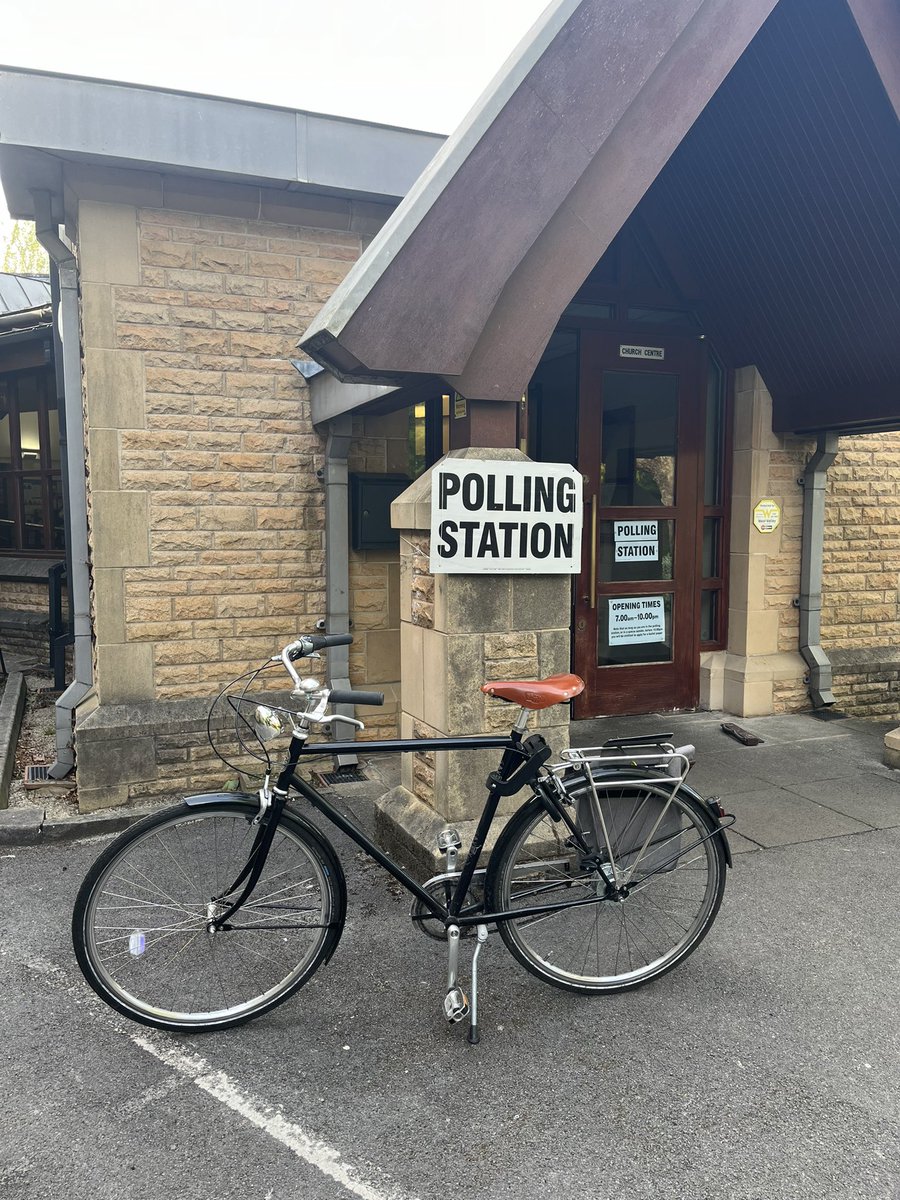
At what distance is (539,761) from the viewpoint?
125 inches

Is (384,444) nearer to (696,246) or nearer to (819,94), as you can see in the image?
(696,246)

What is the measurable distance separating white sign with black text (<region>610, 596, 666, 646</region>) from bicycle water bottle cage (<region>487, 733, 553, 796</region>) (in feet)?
12.7

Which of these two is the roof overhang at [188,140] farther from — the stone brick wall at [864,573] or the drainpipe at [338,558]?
the stone brick wall at [864,573]

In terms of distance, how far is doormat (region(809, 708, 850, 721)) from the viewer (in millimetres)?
7258

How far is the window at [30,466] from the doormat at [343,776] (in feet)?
→ 20.0

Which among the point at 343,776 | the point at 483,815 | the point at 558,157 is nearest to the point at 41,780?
the point at 343,776

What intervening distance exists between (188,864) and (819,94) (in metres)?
5.42

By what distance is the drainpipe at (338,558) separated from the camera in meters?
5.75

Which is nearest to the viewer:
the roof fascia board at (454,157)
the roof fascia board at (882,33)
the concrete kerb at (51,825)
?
the roof fascia board at (454,157)

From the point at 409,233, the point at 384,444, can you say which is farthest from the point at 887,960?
the point at 384,444

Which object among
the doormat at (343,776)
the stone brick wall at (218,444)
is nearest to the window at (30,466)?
the stone brick wall at (218,444)

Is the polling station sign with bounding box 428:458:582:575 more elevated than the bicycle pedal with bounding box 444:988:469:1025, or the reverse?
the polling station sign with bounding box 428:458:582:575

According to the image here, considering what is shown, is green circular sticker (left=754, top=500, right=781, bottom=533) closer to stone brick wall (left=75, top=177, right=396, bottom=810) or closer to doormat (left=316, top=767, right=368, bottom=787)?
stone brick wall (left=75, top=177, right=396, bottom=810)

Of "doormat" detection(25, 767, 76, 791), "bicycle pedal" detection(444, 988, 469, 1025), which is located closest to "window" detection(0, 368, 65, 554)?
"doormat" detection(25, 767, 76, 791)
